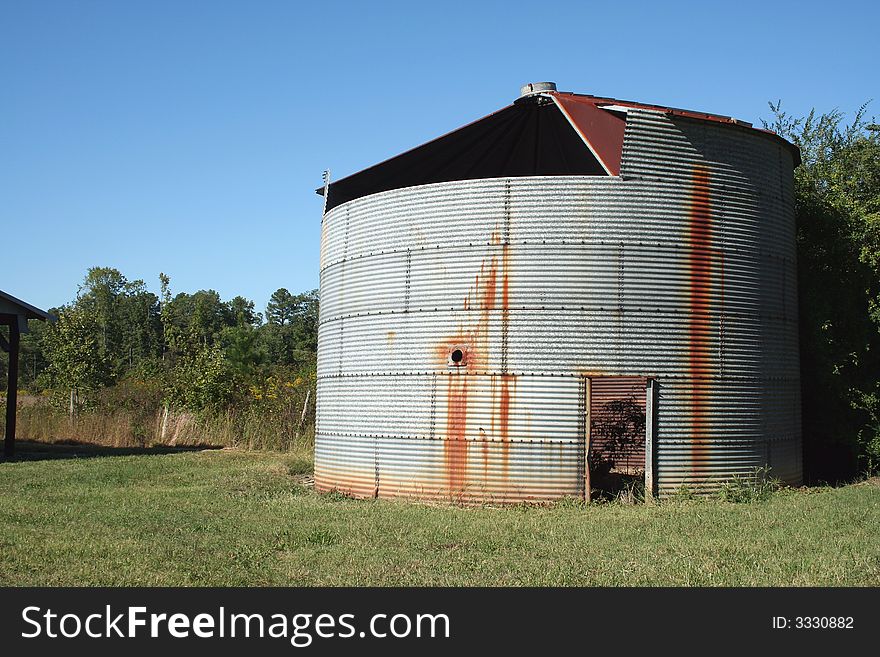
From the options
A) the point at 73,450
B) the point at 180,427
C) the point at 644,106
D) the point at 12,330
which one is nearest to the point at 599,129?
the point at 644,106

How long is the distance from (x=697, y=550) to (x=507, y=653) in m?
3.95

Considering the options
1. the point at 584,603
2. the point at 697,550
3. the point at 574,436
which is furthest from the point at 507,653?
the point at 574,436

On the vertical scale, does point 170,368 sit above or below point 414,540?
above

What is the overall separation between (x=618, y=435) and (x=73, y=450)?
588 inches

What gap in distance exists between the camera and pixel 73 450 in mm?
23453

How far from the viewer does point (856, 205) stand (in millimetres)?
17406

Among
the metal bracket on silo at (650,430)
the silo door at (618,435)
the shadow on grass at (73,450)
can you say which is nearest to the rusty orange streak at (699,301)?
the metal bracket on silo at (650,430)

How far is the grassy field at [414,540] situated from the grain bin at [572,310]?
0.74m

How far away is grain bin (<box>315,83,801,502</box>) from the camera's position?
1301 cm

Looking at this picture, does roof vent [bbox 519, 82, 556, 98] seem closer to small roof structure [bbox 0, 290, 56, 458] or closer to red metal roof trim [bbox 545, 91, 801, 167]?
red metal roof trim [bbox 545, 91, 801, 167]

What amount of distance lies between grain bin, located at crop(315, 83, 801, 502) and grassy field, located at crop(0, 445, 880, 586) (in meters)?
0.74

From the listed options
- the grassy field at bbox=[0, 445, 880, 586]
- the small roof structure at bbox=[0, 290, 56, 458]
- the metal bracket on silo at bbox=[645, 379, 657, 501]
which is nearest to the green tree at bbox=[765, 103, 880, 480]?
the grassy field at bbox=[0, 445, 880, 586]

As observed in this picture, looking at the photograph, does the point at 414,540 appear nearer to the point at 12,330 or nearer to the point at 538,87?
the point at 538,87

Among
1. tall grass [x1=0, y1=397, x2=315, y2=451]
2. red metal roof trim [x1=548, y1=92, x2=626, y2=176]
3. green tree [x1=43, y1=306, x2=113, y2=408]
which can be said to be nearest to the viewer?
red metal roof trim [x1=548, y1=92, x2=626, y2=176]
